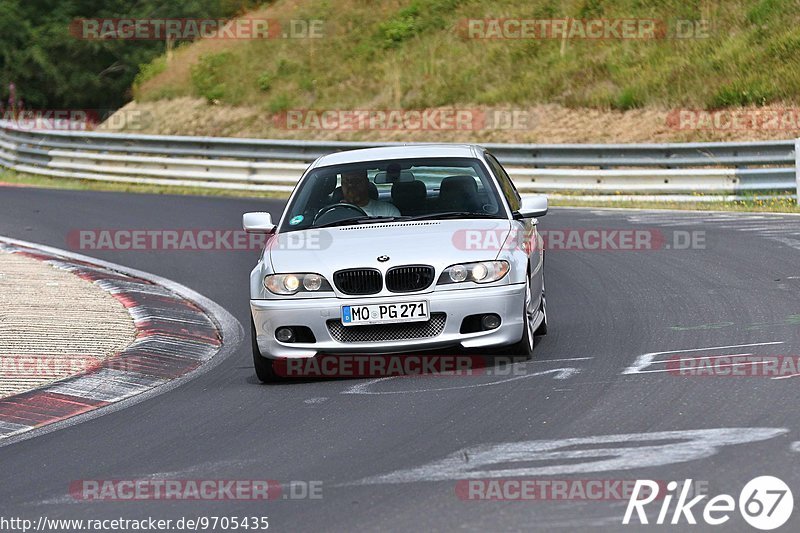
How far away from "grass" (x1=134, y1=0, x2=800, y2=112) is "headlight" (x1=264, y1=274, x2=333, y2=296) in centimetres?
1957

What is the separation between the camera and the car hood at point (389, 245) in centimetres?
855

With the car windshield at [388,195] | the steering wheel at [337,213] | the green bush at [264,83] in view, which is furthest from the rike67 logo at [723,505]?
the green bush at [264,83]

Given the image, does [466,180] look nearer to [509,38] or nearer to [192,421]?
[192,421]

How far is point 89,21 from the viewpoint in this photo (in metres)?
56.8

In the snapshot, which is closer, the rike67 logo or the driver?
the rike67 logo

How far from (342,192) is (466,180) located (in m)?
0.91

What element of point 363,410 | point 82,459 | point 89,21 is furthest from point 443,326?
point 89,21

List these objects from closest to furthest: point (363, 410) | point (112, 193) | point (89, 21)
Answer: point (363, 410) → point (112, 193) → point (89, 21)

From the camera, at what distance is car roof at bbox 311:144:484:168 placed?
10.0m

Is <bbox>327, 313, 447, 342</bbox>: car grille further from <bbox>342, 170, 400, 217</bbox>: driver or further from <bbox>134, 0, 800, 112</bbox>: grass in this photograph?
<bbox>134, 0, 800, 112</bbox>: grass

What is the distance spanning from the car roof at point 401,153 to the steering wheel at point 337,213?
47 cm

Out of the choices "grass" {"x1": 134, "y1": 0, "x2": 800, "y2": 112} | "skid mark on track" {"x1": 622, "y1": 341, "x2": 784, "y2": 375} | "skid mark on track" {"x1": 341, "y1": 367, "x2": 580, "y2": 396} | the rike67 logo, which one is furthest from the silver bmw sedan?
"grass" {"x1": 134, "y1": 0, "x2": 800, "y2": 112}

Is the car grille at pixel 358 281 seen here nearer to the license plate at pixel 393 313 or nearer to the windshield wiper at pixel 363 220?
the license plate at pixel 393 313

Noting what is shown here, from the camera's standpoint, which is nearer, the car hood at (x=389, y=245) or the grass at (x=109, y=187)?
the car hood at (x=389, y=245)
